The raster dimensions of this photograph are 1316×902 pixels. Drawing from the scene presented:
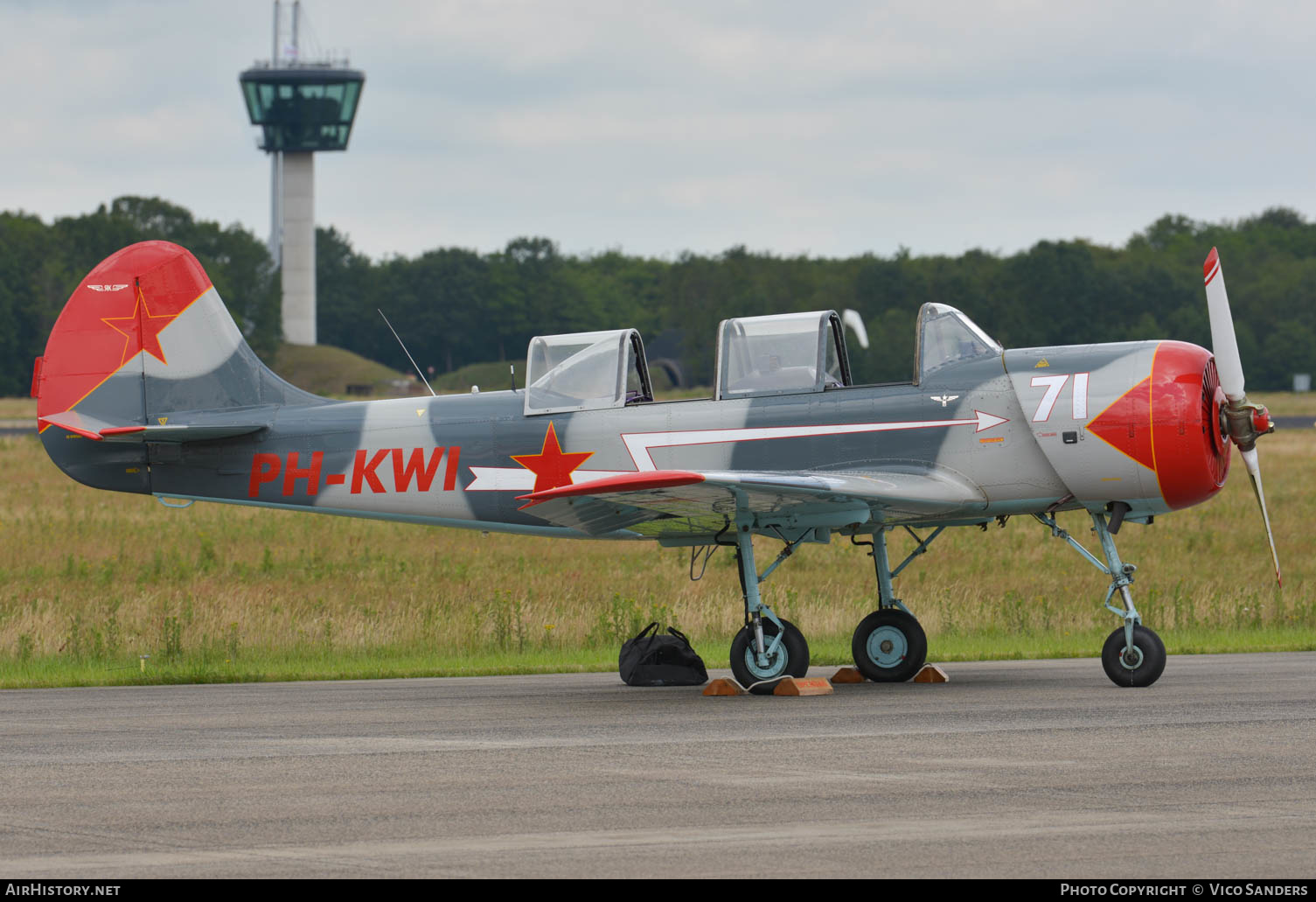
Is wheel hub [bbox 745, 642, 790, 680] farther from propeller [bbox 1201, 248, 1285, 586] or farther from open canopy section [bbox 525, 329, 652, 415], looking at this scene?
propeller [bbox 1201, 248, 1285, 586]

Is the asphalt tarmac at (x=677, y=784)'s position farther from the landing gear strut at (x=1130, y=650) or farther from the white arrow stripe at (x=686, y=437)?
the white arrow stripe at (x=686, y=437)

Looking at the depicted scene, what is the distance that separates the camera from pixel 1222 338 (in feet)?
40.8

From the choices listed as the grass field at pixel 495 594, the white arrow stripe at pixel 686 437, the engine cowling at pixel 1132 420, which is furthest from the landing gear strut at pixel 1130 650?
the grass field at pixel 495 594

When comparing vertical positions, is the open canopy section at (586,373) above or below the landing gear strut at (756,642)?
above

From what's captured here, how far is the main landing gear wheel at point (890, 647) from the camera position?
13.7 meters

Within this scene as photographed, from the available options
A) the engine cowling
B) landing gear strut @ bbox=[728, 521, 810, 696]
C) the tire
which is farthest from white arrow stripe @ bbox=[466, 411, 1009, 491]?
the tire

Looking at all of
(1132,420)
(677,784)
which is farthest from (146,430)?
(1132,420)

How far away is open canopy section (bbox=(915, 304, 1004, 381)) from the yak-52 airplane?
0.02 m

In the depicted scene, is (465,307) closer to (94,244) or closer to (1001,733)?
(94,244)

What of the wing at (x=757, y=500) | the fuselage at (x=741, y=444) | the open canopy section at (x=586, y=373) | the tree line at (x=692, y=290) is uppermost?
the tree line at (x=692, y=290)

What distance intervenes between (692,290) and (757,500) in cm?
9448

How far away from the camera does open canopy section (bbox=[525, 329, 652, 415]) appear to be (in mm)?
13797

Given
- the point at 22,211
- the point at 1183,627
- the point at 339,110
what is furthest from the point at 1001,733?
the point at 22,211

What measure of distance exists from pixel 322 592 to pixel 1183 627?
37.4 feet
